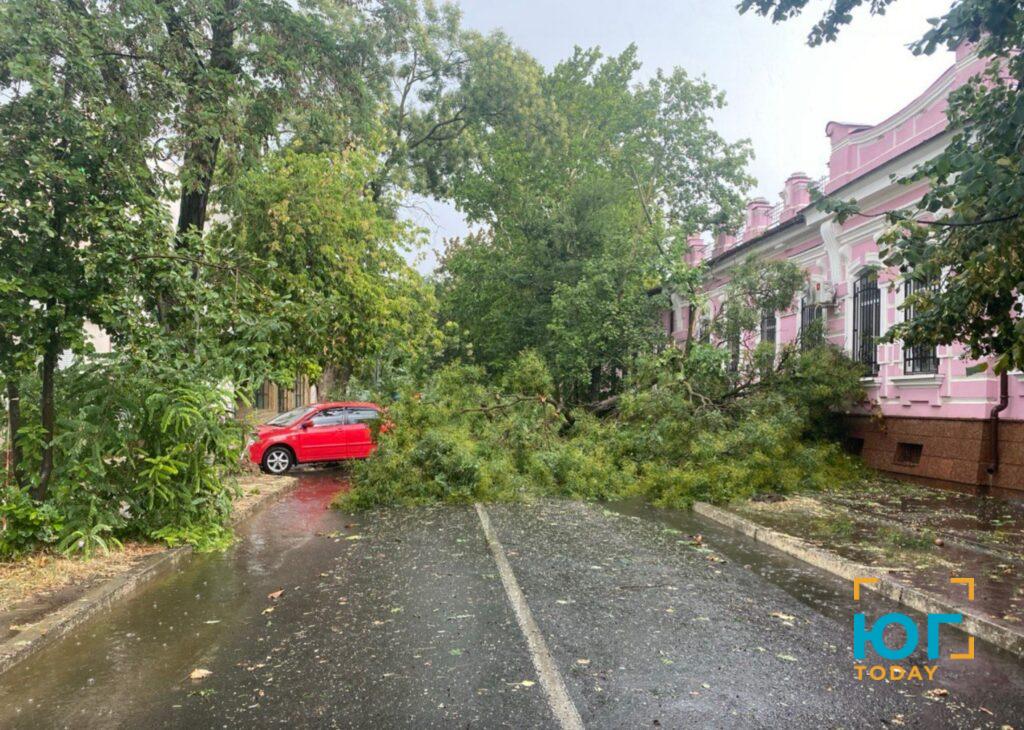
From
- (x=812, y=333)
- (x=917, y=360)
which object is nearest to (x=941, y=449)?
(x=917, y=360)

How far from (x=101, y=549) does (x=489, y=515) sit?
5148 mm

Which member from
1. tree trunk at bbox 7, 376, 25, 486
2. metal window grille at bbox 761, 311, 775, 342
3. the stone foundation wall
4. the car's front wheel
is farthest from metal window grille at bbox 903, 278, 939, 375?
tree trunk at bbox 7, 376, 25, 486

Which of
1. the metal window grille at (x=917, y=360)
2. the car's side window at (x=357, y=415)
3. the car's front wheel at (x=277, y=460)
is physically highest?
the metal window grille at (x=917, y=360)

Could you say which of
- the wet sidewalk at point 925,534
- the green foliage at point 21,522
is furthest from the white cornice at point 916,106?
the green foliage at point 21,522

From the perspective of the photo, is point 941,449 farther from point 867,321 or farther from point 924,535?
point 924,535

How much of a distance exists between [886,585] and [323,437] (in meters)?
13.5

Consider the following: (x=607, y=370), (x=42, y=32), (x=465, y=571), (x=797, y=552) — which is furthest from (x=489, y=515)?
(x=607, y=370)

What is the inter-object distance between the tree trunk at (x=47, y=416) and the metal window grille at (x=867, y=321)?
47.0 ft

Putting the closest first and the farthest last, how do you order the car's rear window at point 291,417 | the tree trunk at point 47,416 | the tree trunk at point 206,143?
the tree trunk at point 47,416, the tree trunk at point 206,143, the car's rear window at point 291,417

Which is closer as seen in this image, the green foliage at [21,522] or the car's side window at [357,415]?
the green foliage at [21,522]

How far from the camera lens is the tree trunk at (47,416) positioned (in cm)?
717

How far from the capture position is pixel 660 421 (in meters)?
14.5

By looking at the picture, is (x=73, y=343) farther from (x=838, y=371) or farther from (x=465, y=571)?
(x=838, y=371)

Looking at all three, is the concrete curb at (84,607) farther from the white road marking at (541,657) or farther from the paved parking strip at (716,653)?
the paved parking strip at (716,653)
